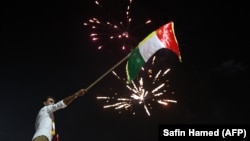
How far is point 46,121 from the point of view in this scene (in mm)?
11148

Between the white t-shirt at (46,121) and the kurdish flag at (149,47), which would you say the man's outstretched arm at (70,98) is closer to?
the white t-shirt at (46,121)

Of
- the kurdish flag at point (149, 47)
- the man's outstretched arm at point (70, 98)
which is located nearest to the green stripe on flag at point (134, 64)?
the kurdish flag at point (149, 47)

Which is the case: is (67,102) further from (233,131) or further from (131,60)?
(233,131)

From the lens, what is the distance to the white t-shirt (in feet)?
35.7

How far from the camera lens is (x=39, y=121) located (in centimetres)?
1128

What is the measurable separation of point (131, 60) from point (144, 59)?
709 millimetres

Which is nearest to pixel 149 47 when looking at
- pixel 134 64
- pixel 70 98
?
pixel 134 64

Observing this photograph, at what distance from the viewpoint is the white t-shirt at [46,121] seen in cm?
1087

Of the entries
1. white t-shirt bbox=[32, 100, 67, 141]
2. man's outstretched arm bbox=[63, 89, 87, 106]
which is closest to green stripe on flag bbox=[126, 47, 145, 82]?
man's outstretched arm bbox=[63, 89, 87, 106]

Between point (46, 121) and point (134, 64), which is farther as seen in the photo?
point (134, 64)

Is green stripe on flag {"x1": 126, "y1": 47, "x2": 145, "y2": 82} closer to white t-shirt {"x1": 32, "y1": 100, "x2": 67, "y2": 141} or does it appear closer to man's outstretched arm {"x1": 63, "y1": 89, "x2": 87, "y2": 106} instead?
man's outstretched arm {"x1": 63, "y1": 89, "x2": 87, "y2": 106}

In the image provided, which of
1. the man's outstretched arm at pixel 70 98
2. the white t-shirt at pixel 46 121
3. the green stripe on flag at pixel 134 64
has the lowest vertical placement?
the white t-shirt at pixel 46 121

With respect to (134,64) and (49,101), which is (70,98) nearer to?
(49,101)

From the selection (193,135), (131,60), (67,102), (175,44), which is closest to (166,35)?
(175,44)
